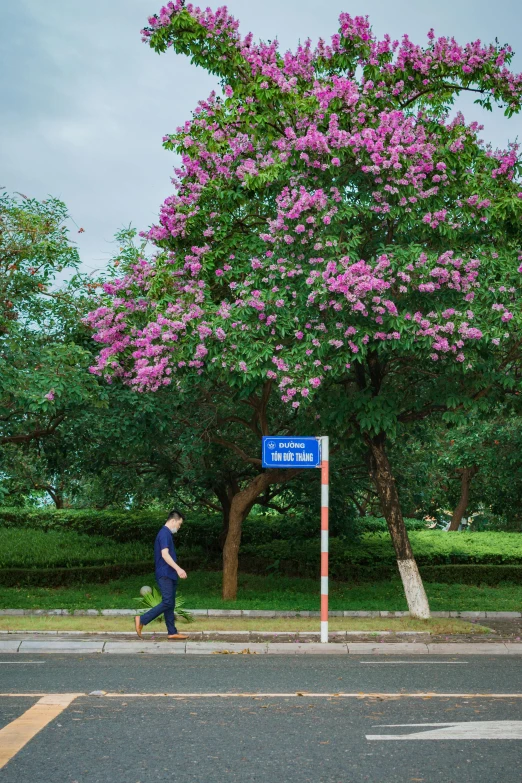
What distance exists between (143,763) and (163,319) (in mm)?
8482

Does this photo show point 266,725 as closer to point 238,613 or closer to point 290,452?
point 290,452

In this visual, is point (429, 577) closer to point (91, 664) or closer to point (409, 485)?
point (409, 485)

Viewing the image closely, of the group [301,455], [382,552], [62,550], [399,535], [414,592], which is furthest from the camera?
[382,552]

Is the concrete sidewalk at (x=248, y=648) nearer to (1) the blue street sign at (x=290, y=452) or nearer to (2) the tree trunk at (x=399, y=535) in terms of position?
(1) the blue street sign at (x=290, y=452)

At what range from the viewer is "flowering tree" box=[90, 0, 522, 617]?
41.0 ft

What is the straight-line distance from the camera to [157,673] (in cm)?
940

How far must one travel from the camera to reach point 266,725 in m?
6.71

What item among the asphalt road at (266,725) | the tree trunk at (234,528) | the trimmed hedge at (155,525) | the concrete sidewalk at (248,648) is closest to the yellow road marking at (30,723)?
the asphalt road at (266,725)

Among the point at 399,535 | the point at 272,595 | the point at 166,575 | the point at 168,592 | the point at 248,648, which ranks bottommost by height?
the point at 272,595

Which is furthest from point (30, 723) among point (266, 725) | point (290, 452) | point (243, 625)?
point (243, 625)

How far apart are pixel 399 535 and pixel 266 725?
8.65 m

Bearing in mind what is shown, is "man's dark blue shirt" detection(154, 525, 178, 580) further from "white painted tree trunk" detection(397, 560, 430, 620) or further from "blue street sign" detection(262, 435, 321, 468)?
"white painted tree trunk" detection(397, 560, 430, 620)

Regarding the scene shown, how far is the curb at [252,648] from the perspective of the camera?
1159cm

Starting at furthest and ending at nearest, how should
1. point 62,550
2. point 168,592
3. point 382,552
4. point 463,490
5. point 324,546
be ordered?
point 463,490, point 382,552, point 62,550, point 324,546, point 168,592
